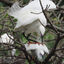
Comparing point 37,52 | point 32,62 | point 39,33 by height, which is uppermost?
point 39,33

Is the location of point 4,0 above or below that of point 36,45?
above

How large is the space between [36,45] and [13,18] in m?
0.30

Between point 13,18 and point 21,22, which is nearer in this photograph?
point 21,22

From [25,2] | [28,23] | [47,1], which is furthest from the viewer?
[25,2]

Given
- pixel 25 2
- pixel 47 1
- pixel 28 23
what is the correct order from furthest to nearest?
pixel 25 2
pixel 47 1
pixel 28 23

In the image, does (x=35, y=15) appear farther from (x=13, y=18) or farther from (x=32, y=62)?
(x=32, y=62)

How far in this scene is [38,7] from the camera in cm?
190

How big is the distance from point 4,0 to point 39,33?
1.68ft

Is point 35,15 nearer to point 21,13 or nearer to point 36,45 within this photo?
point 21,13

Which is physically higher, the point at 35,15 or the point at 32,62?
the point at 35,15

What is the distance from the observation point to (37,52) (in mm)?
1987

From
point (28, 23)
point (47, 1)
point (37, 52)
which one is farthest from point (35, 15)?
point (37, 52)

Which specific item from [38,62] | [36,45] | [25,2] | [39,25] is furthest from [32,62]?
[25,2]

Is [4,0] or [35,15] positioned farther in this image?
[4,0]
